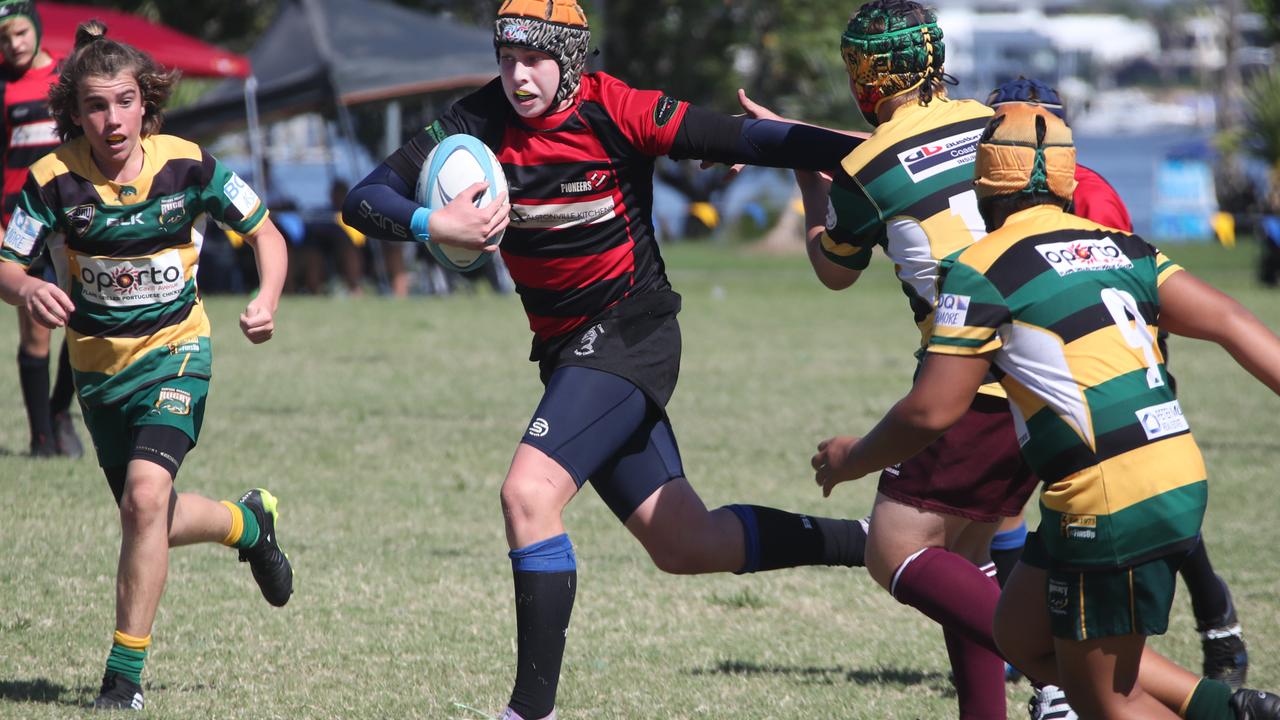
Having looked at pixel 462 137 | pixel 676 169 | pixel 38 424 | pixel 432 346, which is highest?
pixel 462 137

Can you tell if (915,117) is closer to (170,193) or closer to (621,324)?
(621,324)

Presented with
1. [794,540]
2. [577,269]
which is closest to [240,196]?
[577,269]

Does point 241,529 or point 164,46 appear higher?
point 241,529

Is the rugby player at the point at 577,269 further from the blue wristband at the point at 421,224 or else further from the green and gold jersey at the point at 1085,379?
the green and gold jersey at the point at 1085,379

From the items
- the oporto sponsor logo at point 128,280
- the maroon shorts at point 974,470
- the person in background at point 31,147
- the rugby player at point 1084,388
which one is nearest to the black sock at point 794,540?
the maroon shorts at point 974,470

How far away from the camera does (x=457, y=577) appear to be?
21.5 ft

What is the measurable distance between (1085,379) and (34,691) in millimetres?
3420

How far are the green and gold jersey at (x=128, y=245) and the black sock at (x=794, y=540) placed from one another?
1908 mm

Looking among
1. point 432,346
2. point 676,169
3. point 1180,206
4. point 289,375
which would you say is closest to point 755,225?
point 676,169

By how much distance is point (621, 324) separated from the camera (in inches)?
181

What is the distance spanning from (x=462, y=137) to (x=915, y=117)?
1313mm

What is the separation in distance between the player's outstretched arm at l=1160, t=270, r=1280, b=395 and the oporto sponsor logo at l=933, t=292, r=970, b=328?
0.52m

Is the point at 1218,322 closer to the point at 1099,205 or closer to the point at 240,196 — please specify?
the point at 1099,205

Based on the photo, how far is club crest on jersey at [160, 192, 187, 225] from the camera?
4996 millimetres
